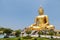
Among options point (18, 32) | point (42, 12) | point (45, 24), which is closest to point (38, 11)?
point (42, 12)

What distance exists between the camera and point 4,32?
3675 centimetres

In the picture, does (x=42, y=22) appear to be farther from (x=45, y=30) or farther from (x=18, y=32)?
(x=18, y=32)

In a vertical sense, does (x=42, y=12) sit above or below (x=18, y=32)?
above

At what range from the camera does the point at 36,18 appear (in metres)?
37.2

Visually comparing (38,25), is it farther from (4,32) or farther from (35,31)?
(4,32)

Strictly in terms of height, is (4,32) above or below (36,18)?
below

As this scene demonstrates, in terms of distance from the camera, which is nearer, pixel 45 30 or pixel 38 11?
pixel 45 30

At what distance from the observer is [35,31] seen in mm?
35438

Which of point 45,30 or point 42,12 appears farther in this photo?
point 42,12

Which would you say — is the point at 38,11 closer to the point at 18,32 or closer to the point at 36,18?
the point at 36,18

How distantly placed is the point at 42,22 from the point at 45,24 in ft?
2.88

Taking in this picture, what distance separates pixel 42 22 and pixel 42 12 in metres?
2.20

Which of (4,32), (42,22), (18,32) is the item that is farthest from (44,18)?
(4,32)

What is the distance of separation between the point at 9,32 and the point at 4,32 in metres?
0.97
